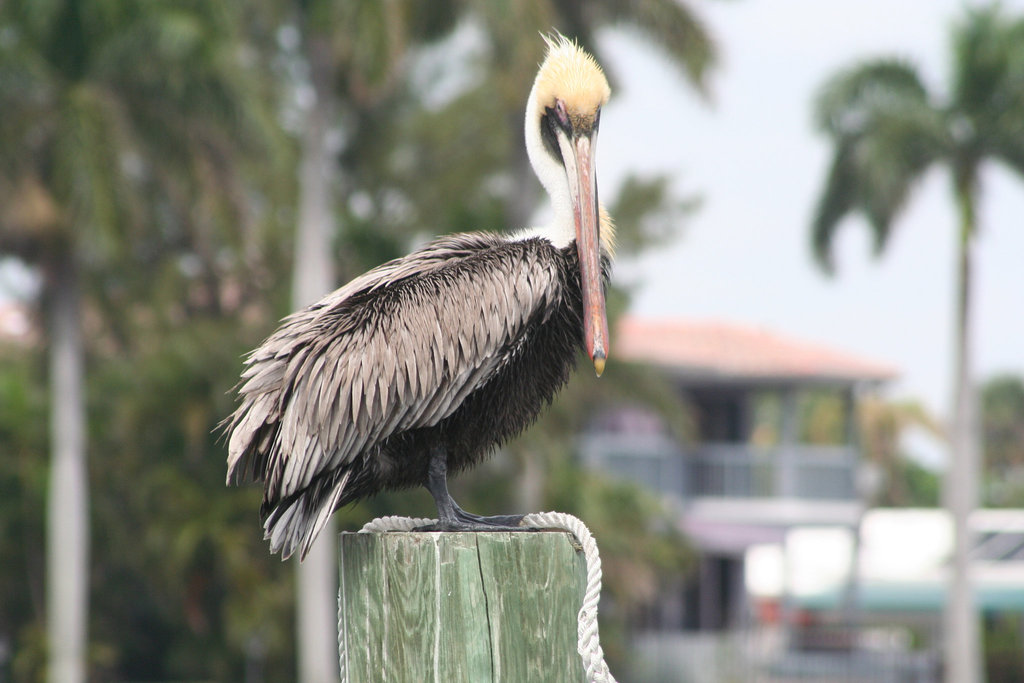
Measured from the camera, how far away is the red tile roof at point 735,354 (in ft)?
96.4

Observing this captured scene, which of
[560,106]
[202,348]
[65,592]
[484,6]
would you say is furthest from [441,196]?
[560,106]

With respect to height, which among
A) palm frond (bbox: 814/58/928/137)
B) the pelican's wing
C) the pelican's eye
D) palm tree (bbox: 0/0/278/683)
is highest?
palm frond (bbox: 814/58/928/137)

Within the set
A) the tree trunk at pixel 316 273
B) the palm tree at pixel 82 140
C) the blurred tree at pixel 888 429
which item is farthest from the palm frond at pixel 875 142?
the blurred tree at pixel 888 429

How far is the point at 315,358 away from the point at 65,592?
14.7 m

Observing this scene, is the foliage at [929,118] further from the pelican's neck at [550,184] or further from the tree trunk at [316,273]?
the pelican's neck at [550,184]

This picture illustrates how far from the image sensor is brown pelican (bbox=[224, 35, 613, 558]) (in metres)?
3.83

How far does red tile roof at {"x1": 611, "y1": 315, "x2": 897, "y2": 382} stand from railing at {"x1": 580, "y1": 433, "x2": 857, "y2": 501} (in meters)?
1.60

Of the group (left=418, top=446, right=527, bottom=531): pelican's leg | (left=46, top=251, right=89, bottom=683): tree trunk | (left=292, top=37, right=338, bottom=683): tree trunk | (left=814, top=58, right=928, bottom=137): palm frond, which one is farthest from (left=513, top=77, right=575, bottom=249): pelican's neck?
(left=814, top=58, right=928, bottom=137): palm frond

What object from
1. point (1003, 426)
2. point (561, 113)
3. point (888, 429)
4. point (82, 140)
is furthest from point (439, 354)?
point (1003, 426)

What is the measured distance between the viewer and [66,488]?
57.8ft

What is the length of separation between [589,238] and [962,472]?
1788 centimetres

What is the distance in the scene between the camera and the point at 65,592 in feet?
57.2

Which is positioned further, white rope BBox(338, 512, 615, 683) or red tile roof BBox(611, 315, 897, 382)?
red tile roof BBox(611, 315, 897, 382)

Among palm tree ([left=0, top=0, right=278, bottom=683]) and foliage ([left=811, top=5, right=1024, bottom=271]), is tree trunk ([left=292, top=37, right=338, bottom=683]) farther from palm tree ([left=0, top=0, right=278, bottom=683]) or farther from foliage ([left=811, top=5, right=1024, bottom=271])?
foliage ([left=811, top=5, right=1024, bottom=271])
